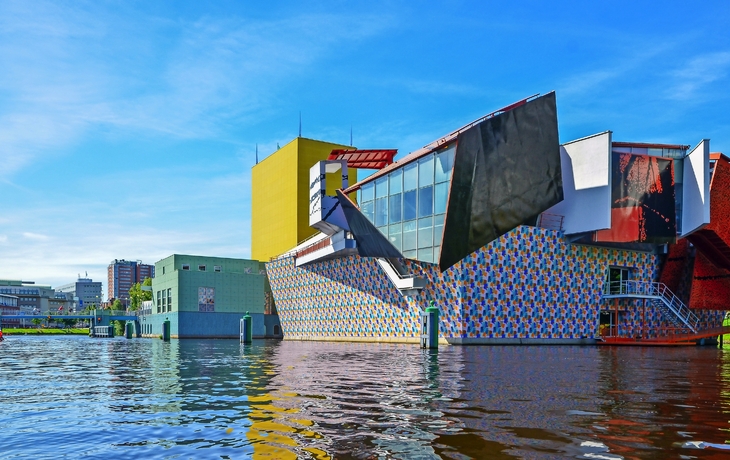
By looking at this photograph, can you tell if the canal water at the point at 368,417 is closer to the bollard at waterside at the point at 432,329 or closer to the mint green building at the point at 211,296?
the bollard at waterside at the point at 432,329

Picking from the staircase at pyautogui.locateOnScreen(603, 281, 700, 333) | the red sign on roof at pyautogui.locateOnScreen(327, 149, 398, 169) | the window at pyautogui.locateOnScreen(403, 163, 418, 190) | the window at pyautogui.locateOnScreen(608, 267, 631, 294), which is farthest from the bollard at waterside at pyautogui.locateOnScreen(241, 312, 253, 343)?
the window at pyautogui.locateOnScreen(608, 267, 631, 294)

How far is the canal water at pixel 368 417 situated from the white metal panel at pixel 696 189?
30.1 meters

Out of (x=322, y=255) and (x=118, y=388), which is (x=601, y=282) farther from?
(x=118, y=388)

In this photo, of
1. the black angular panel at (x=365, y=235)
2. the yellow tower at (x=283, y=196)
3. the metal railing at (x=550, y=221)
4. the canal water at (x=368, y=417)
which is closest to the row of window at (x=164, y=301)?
the yellow tower at (x=283, y=196)

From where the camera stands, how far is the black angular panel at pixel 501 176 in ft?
127

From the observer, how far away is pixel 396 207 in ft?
142

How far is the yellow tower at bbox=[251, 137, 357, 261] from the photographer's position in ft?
283

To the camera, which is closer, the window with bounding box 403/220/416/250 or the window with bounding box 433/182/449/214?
the window with bounding box 433/182/449/214

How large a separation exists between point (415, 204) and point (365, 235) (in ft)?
20.4

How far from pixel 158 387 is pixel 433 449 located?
28.9 feet

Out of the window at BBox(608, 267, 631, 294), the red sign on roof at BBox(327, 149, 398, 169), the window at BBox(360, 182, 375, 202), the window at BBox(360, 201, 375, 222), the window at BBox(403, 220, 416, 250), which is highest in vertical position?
the red sign on roof at BBox(327, 149, 398, 169)

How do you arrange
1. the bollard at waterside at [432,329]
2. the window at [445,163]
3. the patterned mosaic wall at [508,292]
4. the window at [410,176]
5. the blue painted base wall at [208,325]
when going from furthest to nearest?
the blue painted base wall at [208,325] < the window at [410,176] < the patterned mosaic wall at [508,292] < the window at [445,163] < the bollard at waterside at [432,329]

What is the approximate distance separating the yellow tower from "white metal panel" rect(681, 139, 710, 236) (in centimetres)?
4881

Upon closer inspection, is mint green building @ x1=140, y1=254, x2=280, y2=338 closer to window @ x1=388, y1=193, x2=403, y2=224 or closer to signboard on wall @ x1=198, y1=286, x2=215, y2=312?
signboard on wall @ x1=198, y1=286, x2=215, y2=312
